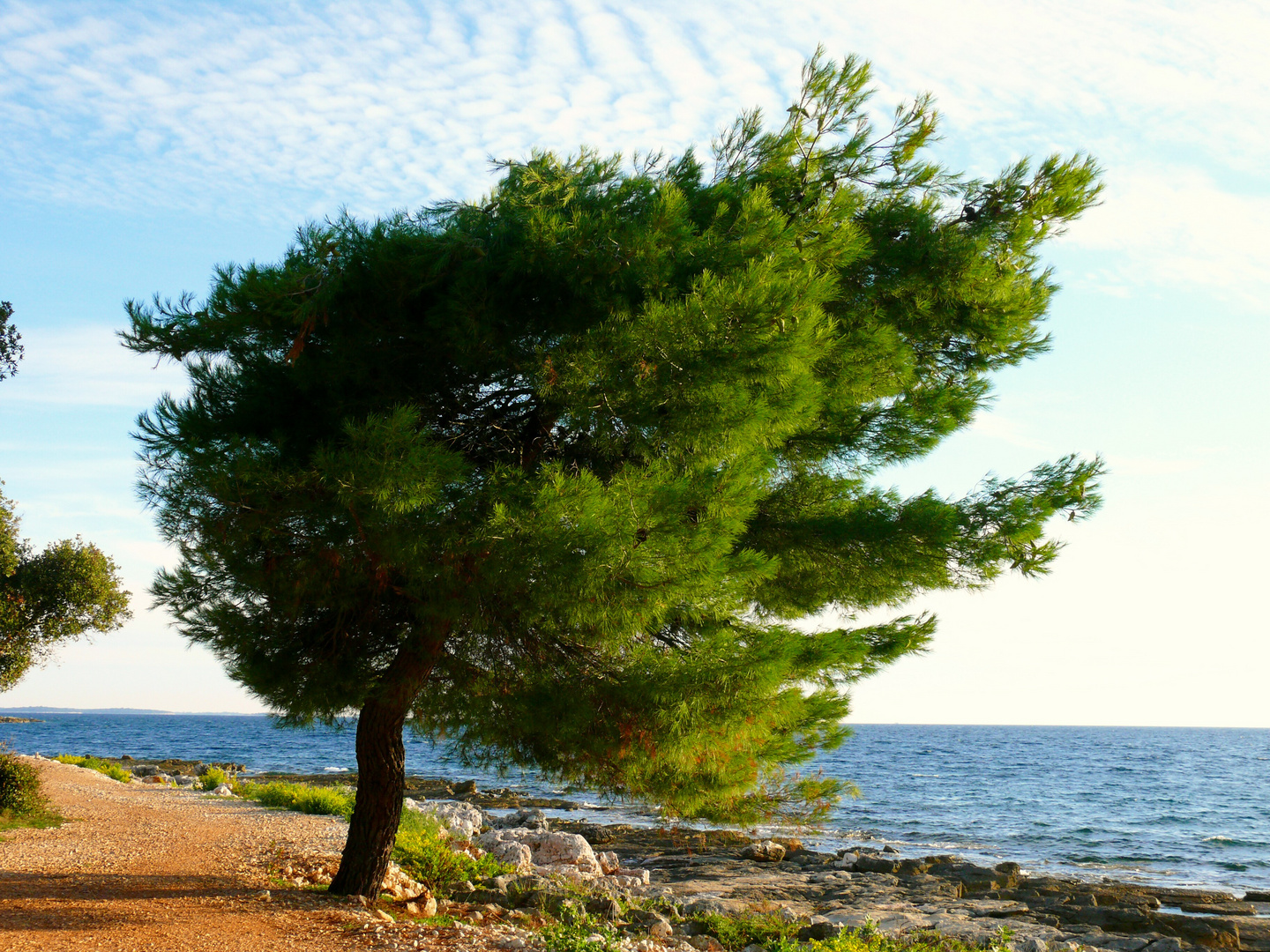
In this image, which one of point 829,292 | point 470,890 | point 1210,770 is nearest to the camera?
point 829,292

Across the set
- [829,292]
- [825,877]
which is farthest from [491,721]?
[825,877]

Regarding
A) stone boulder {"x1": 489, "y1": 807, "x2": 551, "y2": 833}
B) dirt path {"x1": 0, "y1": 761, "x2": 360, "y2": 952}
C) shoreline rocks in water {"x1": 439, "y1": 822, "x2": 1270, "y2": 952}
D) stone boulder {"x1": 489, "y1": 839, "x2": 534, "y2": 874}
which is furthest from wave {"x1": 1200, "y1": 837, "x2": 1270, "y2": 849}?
dirt path {"x1": 0, "y1": 761, "x2": 360, "y2": 952}

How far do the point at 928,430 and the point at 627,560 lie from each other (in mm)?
3605

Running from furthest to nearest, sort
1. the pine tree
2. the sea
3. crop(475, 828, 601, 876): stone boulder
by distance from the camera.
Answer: the sea, crop(475, 828, 601, 876): stone boulder, the pine tree

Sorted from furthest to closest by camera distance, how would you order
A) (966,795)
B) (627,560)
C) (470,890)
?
(966,795), (470,890), (627,560)

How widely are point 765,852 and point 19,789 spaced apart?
40.3 ft

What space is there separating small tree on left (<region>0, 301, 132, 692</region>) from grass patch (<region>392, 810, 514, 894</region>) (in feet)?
33.7

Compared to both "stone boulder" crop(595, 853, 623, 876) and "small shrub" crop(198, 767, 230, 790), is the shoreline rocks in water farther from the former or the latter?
"small shrub" crop(198, 767, 230, 790)

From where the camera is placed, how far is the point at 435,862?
33.3ft

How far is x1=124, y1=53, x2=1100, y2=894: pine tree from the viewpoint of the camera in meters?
5.83

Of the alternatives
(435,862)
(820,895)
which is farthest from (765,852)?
(435,862)

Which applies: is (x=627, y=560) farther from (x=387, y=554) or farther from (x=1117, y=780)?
(x=1117, y=780)

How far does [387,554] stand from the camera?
19.7 feet

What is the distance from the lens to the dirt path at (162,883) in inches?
251
